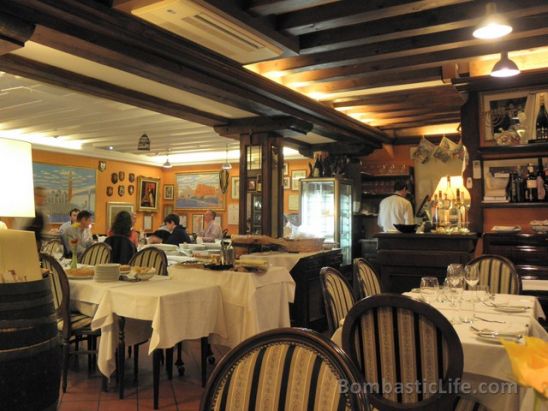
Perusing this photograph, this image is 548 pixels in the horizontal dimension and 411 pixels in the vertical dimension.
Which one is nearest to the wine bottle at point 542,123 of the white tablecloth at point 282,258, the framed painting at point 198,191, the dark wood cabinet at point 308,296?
the dark wood cabinet at point 308,296

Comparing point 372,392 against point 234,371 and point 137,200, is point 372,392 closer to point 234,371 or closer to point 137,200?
point 234,371

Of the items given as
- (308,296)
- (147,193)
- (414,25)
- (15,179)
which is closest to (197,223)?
(147,193)

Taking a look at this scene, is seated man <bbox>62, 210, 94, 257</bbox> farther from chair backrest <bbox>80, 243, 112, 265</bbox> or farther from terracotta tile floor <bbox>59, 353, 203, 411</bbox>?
terracotta tile floor <bbox>59, 353, 203, 411</bbox>

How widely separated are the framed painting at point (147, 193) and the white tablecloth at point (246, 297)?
8.50 m

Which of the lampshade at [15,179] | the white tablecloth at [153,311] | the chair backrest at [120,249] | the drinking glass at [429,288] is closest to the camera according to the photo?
the lampshade at [15,179]

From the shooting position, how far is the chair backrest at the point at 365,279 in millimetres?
3346

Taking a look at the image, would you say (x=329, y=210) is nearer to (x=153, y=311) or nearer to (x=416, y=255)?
(x=416, y=255)

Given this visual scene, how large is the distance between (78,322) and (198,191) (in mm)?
8999

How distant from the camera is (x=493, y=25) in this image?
325cm

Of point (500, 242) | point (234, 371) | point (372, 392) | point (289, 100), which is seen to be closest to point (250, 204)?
point (289, 100)

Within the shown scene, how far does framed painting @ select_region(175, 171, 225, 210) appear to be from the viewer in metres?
12.2

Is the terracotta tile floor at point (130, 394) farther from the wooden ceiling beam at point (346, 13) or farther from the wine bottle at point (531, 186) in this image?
the wine bottle at point (531, 186)

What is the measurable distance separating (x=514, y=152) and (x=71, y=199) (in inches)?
344

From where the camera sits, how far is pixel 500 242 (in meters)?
4.97
